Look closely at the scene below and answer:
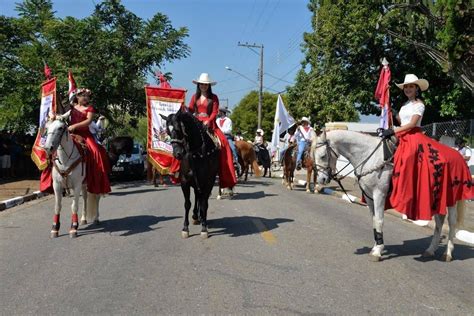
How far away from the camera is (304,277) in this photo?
6023mm

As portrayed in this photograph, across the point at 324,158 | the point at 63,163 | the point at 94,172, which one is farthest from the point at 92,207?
the point at 324,158

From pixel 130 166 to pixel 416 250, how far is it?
17.6 metres

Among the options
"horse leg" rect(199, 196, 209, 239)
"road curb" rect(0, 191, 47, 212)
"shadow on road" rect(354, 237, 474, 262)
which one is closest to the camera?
"shadow on road" rect(354, 237, 474, 262)

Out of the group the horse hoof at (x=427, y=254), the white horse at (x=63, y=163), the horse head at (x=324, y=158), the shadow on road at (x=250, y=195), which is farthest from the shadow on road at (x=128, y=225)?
the horse hoof at (x=427, y=254)

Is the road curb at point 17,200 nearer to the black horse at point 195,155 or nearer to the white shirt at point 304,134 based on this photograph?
the black horse at point 195,155

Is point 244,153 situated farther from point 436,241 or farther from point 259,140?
point 436,241

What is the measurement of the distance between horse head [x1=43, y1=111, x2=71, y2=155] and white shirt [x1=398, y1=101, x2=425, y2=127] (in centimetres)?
518

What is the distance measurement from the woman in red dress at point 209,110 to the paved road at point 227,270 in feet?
3.50

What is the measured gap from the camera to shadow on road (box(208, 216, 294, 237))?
885cm

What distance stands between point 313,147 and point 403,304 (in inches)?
105

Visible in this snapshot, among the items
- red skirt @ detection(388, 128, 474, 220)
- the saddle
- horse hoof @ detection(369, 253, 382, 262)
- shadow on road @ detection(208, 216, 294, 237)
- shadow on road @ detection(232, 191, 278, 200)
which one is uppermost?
the saddle

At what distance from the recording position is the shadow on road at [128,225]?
8.96 m

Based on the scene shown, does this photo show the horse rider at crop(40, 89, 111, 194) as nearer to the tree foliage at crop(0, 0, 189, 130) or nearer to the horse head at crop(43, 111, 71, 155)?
the horse head at crop(43, 111, 71, 155)

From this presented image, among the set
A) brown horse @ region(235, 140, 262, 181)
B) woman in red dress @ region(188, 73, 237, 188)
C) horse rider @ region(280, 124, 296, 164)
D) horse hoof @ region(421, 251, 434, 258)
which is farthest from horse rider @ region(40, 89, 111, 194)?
horse rider @ region(280, 124, 296, 164)
